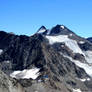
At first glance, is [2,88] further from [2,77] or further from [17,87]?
[17,87]

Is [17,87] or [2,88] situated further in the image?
[17,87]

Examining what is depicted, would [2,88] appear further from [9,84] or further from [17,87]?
[17,87]

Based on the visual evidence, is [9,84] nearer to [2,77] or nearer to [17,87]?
[2,77]

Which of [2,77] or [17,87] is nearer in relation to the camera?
[2,77]

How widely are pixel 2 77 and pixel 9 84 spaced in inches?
233

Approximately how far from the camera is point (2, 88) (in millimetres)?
124562

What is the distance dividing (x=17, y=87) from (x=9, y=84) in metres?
23.2

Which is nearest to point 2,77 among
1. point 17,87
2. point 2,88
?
point 2,88

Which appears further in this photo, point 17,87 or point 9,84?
point 17,87

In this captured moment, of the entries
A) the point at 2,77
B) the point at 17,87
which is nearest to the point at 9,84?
the point at 2,77

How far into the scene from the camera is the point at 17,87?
155 meters

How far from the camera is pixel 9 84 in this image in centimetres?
13225

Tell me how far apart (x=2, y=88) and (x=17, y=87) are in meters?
30.8
